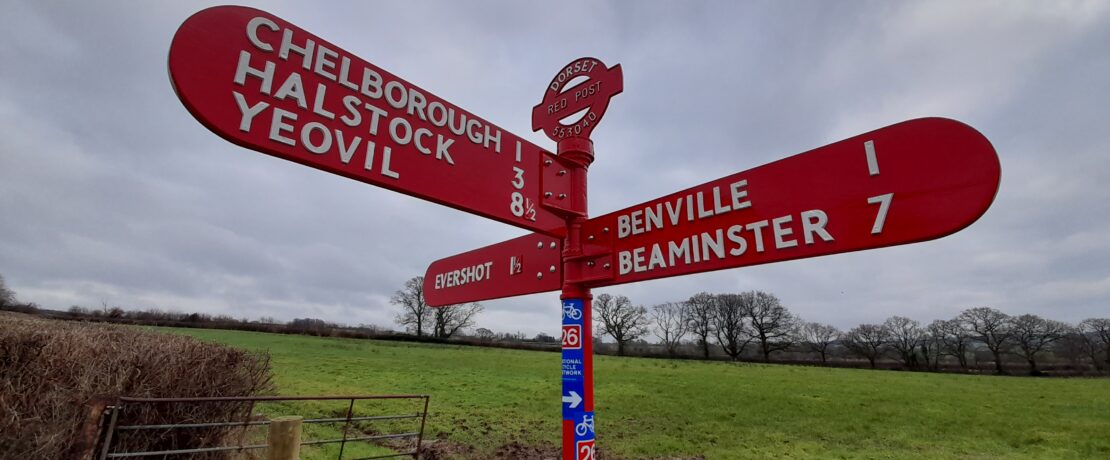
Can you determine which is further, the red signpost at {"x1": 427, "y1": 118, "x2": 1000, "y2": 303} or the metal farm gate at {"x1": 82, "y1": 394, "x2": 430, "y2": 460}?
the metal farm gate at {"x1": 82, "y1": 394, "x2": 430, "y2": 460}

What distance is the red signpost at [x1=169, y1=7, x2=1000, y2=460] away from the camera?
1.77m

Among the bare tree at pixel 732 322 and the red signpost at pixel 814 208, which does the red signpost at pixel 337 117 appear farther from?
the bare tree at pixel 732 322

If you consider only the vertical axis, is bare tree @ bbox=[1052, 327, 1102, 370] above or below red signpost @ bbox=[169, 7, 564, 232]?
below

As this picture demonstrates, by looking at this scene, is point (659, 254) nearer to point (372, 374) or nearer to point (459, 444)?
point (459, 444)

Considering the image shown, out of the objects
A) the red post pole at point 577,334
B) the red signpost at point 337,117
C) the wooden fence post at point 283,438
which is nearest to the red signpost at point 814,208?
the red post pole at point 577,334

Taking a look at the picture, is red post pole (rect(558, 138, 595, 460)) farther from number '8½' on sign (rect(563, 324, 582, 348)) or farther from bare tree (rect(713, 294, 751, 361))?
bare tree (rect(713, 294, 751, 361))

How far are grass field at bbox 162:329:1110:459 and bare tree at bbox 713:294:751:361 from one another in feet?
111

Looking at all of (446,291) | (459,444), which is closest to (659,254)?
(446,291)

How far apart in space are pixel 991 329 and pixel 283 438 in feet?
222

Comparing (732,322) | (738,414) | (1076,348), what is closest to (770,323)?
(732,322)

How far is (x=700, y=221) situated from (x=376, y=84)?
6.05 feet

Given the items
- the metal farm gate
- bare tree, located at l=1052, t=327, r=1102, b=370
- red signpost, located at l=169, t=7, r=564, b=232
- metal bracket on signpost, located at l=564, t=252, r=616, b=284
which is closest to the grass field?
the metal farm gate

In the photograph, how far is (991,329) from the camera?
159 feet

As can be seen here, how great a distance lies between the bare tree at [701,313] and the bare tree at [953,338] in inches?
944
